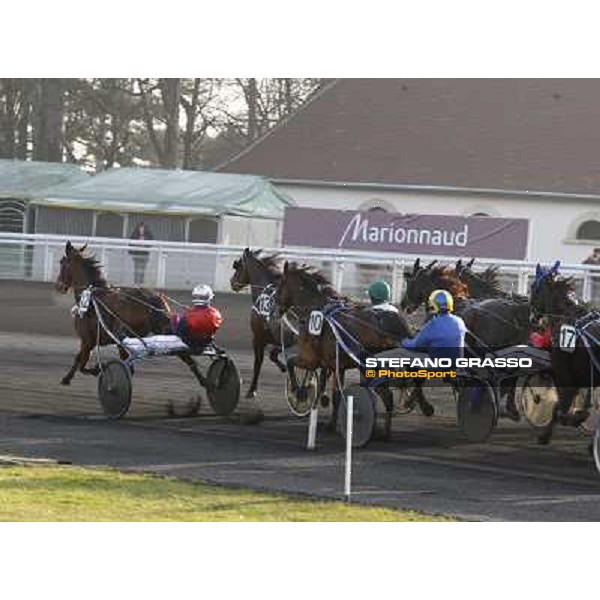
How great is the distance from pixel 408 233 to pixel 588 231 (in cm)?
1395

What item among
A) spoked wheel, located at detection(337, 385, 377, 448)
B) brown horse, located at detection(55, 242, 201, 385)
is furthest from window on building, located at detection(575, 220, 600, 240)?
spoked wheel, located at detection(337, 385, 377, 448)

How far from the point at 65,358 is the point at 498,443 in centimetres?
942

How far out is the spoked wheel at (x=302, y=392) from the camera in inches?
673

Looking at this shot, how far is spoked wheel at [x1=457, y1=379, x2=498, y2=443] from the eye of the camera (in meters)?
15.5

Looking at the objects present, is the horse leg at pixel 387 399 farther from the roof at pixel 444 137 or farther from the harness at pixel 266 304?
the roof at pixel 444 137

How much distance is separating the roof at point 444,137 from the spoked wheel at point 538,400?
27668 mm

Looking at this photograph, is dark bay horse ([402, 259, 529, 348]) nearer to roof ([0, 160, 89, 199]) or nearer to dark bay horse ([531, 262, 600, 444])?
dark bay horse ([531, 262, 600, 444])

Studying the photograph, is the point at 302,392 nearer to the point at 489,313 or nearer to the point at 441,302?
the point at 489,313

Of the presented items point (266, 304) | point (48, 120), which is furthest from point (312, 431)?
point (48, 120)

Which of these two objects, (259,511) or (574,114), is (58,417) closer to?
(259,511)

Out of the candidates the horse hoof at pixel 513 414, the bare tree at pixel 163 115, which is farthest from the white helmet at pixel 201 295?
the bare tree at pixel 163 115

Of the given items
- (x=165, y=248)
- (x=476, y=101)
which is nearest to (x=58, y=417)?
(x=165, y=248)

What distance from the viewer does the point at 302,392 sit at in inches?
682

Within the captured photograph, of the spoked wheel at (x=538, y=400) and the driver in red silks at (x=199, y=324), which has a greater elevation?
the driver in red silks at (x=199, y=324)
